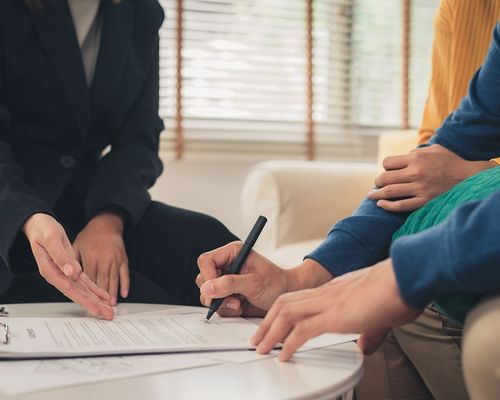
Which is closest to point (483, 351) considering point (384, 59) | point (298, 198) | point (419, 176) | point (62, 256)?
point (419, 176)

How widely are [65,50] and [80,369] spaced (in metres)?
0.79

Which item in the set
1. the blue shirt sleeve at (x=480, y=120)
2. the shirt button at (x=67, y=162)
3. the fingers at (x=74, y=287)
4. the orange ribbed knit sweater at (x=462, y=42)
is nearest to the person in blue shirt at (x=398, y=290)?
the fingers at (x=74, y=287)

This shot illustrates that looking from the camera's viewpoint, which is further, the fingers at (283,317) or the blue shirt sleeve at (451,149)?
the blue shirt sleeve at (451,149)

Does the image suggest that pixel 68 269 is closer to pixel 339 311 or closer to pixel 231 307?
pixel 231 307

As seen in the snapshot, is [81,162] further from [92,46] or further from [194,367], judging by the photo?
[194,367]

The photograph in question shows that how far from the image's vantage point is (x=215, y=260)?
3.01ft

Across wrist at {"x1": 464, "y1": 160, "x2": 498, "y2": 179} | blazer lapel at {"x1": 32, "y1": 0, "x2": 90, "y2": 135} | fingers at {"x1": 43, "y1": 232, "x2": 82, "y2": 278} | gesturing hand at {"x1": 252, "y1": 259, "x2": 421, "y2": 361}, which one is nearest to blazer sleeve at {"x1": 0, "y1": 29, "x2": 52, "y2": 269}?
fingers at {"x1": 43, "y1": 232, "x2": 82, "y2": 278}

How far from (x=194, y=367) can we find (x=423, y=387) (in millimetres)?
543

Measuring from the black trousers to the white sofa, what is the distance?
0.68m

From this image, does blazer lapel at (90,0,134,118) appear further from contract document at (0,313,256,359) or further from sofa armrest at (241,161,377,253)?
sofa armrest at (241,161,377,253)

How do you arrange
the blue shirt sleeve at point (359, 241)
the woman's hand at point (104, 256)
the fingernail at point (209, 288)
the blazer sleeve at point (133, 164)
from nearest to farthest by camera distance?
the fingernail at point (209, 288) < the blue shirt sleeve at point (359, 241) < the woman's hand at point (104, 256) < the blazer sleeve at point (133, 164)

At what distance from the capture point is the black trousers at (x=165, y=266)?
46.6 inches

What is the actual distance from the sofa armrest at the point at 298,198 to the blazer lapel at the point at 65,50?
2.39 feet

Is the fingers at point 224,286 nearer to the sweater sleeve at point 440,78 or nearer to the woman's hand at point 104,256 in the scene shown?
the woman's hand at point 104,256
